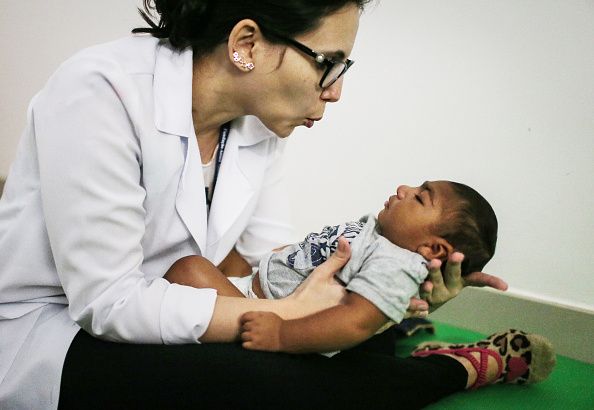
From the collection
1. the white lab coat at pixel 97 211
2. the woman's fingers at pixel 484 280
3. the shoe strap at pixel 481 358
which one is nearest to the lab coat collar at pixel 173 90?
the white lab coat at pixel 97 211

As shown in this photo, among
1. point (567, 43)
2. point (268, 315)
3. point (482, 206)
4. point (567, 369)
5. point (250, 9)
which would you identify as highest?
point (567, 43)

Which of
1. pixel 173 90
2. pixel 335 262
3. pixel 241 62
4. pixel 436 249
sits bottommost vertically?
pixel 335 262

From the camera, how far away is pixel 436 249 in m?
1.34

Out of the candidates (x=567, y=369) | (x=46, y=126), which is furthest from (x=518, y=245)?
(x=46, y=126)

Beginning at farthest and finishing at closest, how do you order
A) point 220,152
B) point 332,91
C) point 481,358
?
1. point 481,358
2. point 220,152
3. point 332,91

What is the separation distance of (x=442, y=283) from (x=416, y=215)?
6.8 inches

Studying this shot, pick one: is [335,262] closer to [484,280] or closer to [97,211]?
[484,280]

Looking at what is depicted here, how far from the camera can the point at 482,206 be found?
1.35 metres

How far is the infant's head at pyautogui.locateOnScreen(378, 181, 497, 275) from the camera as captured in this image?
133cm

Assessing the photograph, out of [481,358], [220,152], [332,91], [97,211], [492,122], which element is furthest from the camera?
[492,122]

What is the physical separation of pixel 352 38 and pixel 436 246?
0.53m

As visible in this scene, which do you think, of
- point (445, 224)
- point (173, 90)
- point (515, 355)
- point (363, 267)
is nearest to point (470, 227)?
point (445, 224)

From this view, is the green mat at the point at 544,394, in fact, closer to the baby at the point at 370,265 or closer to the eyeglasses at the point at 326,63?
the baby at the point at 370,265

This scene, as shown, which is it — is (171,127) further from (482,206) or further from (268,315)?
(482,206)
